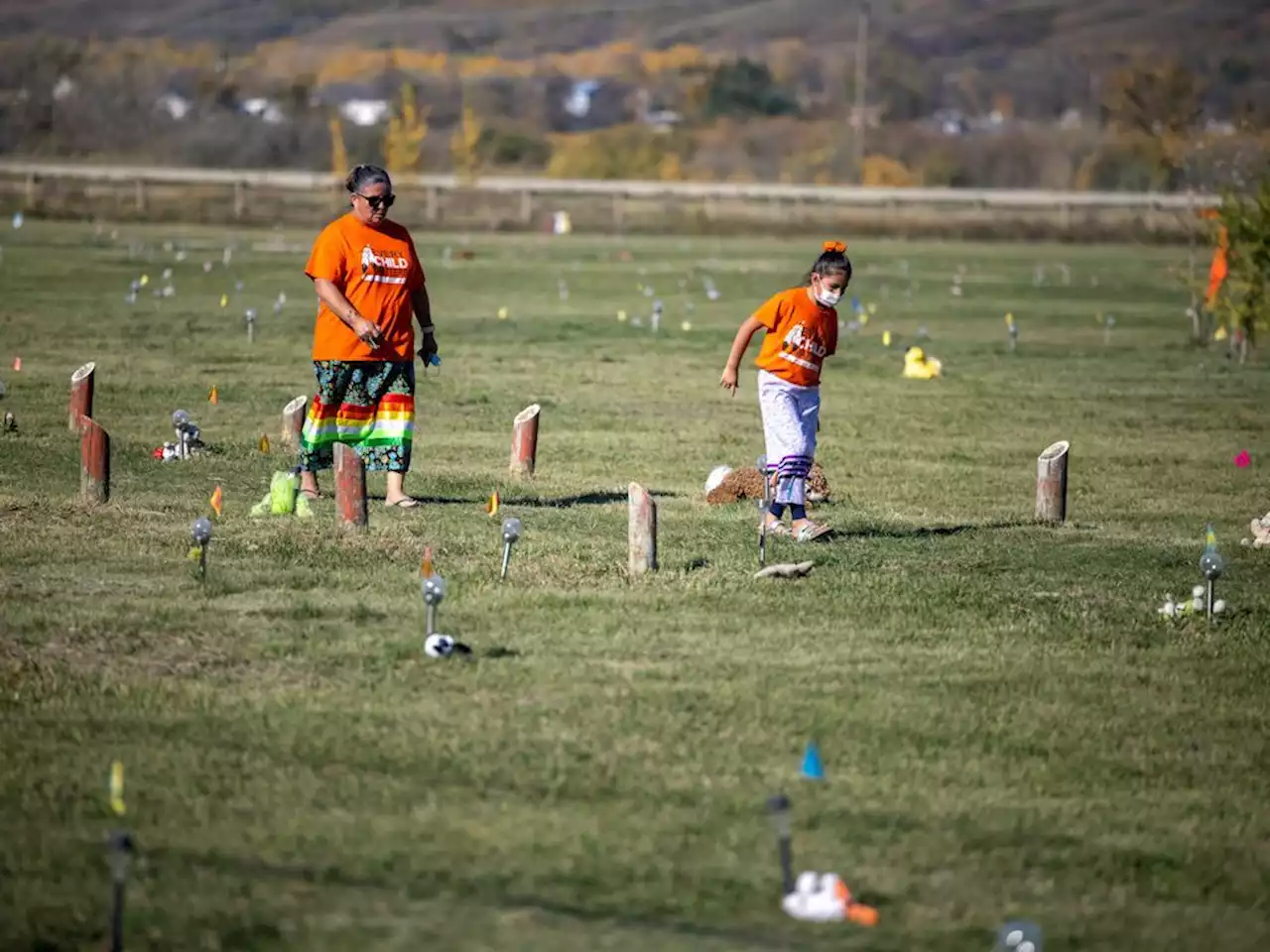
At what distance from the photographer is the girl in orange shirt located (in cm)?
1414

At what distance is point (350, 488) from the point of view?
1378cm

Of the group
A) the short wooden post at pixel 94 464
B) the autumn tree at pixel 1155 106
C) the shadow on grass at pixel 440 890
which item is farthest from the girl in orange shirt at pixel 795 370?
the autumn tree at pixel 1155 106

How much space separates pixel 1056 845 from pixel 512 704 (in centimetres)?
255

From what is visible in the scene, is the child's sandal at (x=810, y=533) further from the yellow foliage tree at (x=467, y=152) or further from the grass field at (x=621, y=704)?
the yellow foliage tree at (x=467, y=152)

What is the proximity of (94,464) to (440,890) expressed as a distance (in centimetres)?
774

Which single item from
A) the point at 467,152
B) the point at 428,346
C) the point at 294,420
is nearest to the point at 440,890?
the point at 428,346

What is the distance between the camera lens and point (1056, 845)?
26.8 feet

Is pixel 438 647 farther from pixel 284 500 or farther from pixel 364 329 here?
pixel 284 500

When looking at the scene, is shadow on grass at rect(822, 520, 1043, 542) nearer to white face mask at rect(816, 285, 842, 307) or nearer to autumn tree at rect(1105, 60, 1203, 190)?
white face mask at rect(816, 285, 842, 307)

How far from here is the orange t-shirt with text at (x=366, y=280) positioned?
47.3 ft

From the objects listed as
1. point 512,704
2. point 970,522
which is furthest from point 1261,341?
point 512,704

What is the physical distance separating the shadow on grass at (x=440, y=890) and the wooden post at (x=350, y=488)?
5951 mm

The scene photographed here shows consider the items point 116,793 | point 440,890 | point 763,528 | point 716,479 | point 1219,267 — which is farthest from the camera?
point 1219,267

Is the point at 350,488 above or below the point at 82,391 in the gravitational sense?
below
